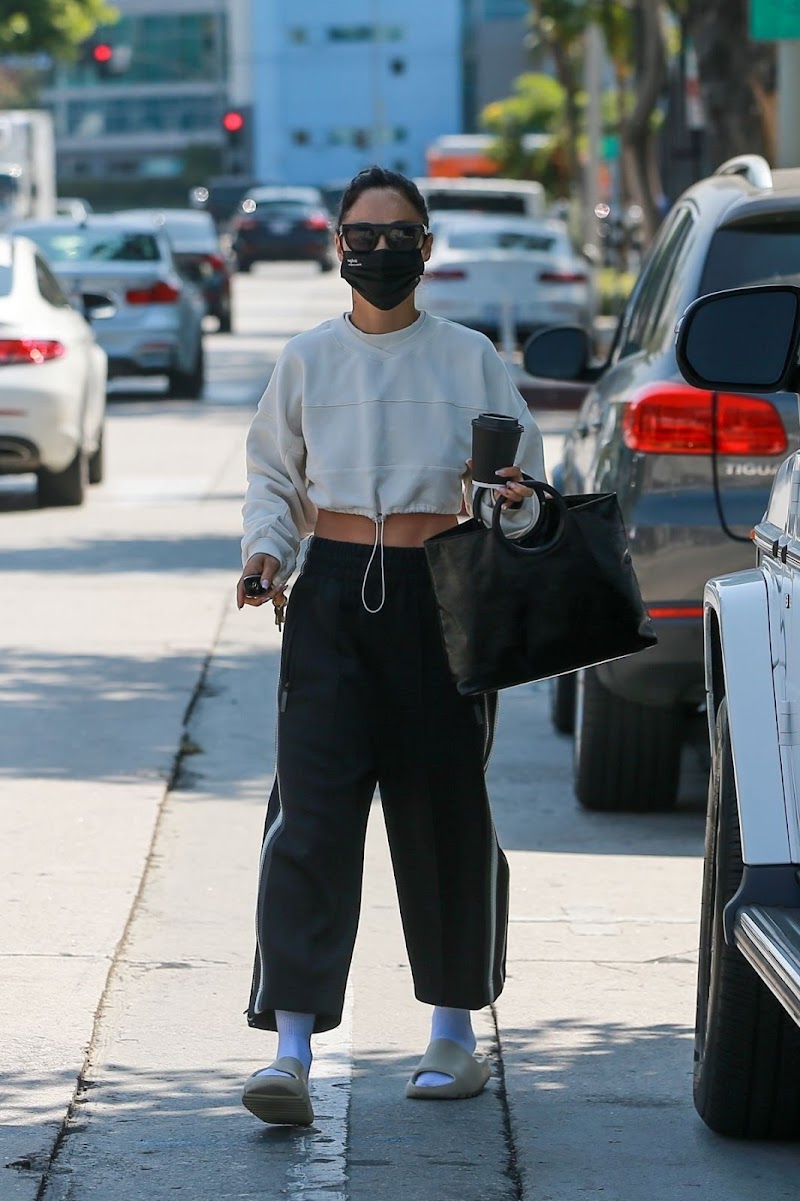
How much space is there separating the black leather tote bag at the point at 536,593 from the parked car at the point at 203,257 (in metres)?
24.8

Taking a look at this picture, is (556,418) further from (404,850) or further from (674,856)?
(404,850)

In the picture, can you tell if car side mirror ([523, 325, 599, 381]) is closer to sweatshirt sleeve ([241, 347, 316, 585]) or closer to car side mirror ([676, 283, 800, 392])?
sweatshirt sleeve ([241, 347, 316, 585])

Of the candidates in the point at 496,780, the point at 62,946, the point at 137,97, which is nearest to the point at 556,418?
the point at 496,780

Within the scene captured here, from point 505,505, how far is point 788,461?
53cm

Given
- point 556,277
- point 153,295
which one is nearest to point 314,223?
point 556,277

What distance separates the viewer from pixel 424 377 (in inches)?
184

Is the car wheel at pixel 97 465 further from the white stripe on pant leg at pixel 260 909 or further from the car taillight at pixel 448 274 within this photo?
the white stripe on pant leg at pixel 260 909

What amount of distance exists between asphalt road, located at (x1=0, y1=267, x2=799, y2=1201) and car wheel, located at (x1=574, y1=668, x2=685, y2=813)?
79 millimetres

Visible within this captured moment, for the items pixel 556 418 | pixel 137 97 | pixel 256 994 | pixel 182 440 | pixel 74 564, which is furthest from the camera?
pixel 137 97

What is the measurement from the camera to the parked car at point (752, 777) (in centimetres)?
409

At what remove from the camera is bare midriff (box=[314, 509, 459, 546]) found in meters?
4.67

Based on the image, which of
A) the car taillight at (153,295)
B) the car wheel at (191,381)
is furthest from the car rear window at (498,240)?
the car taillight at (153,295)

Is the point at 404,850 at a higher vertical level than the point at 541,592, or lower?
lower

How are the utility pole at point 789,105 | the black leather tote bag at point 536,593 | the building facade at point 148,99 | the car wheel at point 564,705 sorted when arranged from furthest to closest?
the building facade at point 148,99, the utility pole at point 789,105, the car wheel at point 564,705, the black leather tote bag at point 536,593
